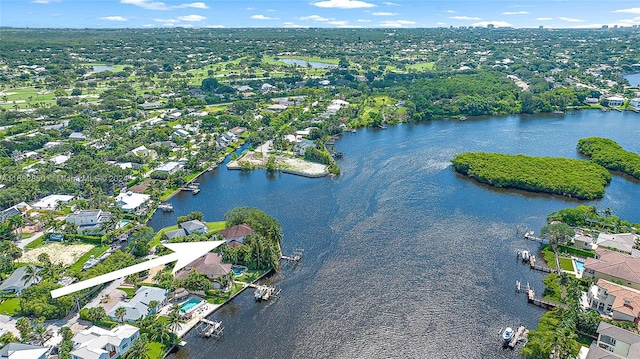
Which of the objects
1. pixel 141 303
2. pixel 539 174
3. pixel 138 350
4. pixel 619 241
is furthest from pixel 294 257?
pixel 539 174

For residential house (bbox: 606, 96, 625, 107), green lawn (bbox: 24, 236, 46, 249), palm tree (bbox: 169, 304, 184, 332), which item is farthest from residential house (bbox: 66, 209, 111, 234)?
residential house (bbox: 606, 96, 625, 107)

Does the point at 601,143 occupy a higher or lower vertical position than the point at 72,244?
higher

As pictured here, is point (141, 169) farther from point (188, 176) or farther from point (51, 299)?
point (51, 299)

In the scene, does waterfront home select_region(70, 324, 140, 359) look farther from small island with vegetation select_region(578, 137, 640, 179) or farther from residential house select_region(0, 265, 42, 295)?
small island with vegetation select_region(578, 137, 640, 179)

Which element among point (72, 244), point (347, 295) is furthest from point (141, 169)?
point (347, 295)

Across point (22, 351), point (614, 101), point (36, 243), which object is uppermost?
point (614, 101)

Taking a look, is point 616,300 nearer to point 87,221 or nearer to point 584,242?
point 584,242

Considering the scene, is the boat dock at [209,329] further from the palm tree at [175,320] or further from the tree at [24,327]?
the tree at [24,327]

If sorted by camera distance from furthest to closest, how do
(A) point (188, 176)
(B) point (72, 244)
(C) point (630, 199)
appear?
(A) point (188, 176) → (C) point (630, 199) → (B) point (72, 244)
